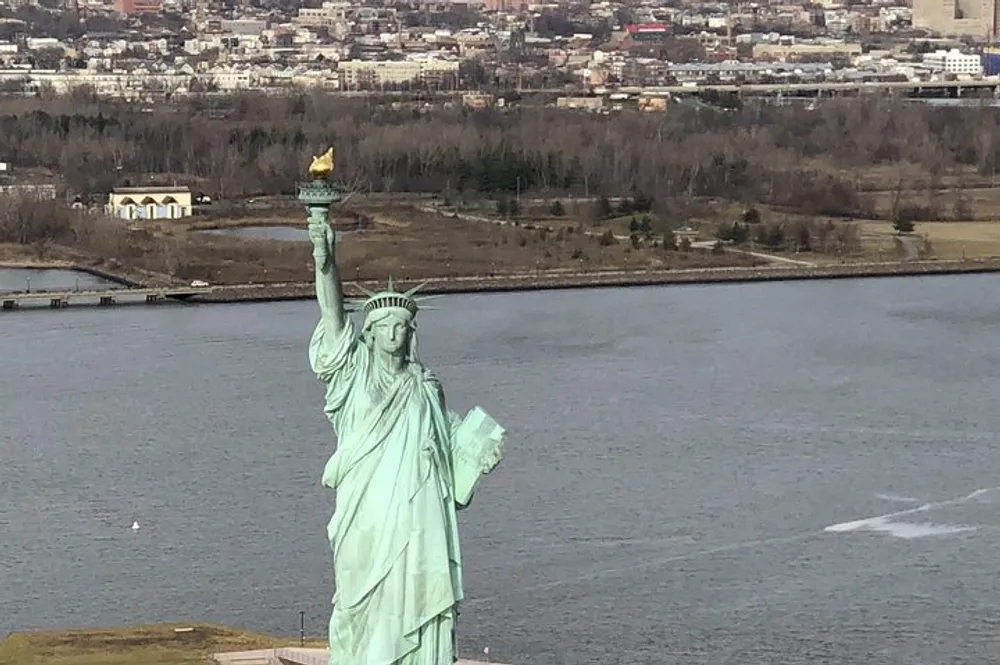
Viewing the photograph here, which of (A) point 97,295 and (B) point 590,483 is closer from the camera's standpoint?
(B) point 590,483

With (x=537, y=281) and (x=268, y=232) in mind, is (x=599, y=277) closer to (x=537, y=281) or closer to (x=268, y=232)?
(x=537, y=281)

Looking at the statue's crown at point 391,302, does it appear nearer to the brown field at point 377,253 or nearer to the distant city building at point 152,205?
the brown field at point 377,253

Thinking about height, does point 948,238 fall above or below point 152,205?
below

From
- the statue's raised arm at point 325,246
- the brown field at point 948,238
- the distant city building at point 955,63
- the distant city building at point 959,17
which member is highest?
the statue's raised arm at point 325,246

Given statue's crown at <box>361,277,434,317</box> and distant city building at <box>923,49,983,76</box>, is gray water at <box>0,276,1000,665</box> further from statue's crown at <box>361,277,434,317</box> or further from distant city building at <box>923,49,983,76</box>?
distant city building at <box>923,49,983,76</box>

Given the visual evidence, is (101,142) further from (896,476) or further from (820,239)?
(896,476)

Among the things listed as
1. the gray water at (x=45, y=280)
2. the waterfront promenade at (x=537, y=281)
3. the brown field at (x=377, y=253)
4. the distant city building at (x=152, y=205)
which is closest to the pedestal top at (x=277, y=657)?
the waterfront promenade at (x=537, y=281)

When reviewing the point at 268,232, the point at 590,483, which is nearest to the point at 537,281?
the point at 268,232
